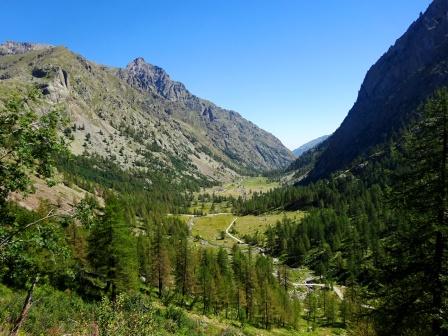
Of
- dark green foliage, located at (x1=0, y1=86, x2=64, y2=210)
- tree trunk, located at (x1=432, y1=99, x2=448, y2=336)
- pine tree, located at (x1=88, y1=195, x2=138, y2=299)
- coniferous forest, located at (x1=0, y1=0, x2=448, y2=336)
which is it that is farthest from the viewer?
pine tree, located at (x1=88, y1=195, x2=138, y2=299)

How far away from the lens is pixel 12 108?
41.1 feet

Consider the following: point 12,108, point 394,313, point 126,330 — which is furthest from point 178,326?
point 12,108

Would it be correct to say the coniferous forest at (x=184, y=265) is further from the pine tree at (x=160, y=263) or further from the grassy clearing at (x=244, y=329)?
the grassy clearing at (x=244, y=329)

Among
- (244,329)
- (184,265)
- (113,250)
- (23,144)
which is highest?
(23,144)

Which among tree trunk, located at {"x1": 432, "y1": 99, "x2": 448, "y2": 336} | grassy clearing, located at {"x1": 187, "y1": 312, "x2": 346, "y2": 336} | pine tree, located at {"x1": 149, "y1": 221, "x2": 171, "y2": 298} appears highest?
tree trunk, located at {"x1": 432, "y1": 99, "x2": 448, "y2": 336}

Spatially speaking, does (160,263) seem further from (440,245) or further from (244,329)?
(440,245)

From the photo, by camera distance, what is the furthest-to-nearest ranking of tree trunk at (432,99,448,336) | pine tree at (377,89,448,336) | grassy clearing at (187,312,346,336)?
grassy clearing at (187,312,346,336) → pine tree at (377,89,448,336) → tree trunk at (432,99,448,336)

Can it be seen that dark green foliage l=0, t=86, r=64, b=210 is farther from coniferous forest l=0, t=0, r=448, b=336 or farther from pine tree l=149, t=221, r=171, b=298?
pine tree l=149, t=221, r=171, b=298

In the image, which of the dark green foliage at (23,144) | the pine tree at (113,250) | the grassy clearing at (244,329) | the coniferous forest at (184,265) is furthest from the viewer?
the grassy clearing at (244,329)

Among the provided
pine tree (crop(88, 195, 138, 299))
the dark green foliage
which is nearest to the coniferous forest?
the dark green foliage

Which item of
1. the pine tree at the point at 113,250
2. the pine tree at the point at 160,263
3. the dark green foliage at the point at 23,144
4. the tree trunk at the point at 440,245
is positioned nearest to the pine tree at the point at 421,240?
the tree trunk at the point at 440,245

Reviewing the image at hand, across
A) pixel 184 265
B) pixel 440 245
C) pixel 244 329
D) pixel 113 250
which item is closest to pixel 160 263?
pixel 184 265

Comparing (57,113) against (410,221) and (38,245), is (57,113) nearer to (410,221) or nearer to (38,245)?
(38,245)

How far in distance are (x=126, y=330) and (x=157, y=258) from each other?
68.7 metres
